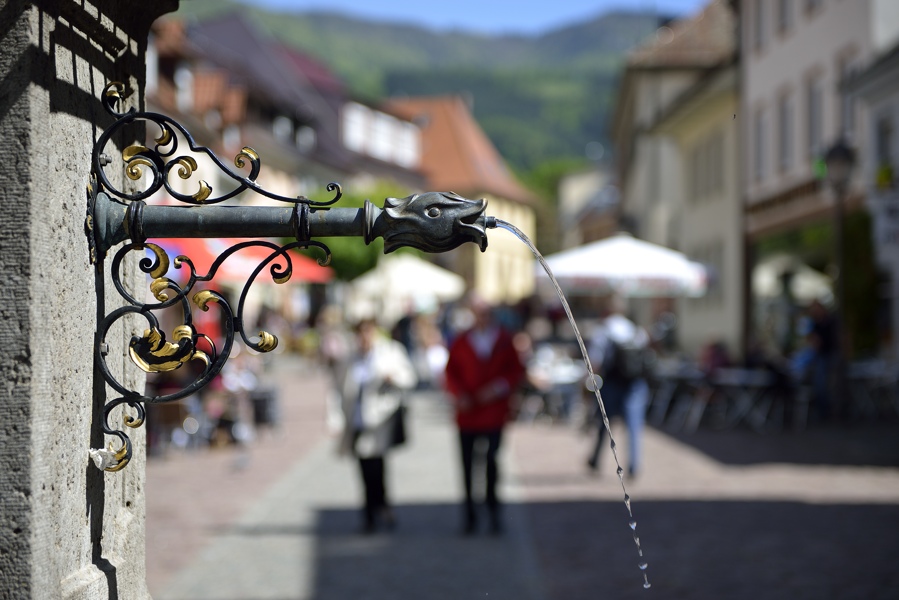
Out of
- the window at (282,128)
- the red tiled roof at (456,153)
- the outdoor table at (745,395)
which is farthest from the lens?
the red tiled roof at (456,153)

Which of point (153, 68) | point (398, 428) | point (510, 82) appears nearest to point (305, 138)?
point (153, 68)

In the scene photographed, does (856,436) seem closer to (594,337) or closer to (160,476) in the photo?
(594,337)

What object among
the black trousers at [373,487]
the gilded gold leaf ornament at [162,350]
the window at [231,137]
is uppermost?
the window at [231,137]

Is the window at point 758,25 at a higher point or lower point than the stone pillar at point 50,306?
higher

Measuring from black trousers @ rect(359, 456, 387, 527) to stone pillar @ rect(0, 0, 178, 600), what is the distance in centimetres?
712

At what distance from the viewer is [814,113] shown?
24.9 meters

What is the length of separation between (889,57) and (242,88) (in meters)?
28.8

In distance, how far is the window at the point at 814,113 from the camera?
24.4 meters

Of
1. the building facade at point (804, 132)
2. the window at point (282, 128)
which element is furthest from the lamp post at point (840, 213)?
the window at point (282, 128)

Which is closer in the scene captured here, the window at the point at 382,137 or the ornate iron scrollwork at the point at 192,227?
the ornate iron scrollwork at the point at 192,227

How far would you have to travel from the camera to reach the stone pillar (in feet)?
7.80

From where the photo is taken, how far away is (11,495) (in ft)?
7.81

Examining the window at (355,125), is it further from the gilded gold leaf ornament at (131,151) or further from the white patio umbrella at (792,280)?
the gilded gold leaf ornament at (131,151)

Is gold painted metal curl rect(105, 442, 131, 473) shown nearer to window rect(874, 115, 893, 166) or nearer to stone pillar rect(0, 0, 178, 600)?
stone pillar rect(0, 0, 178, 600)
